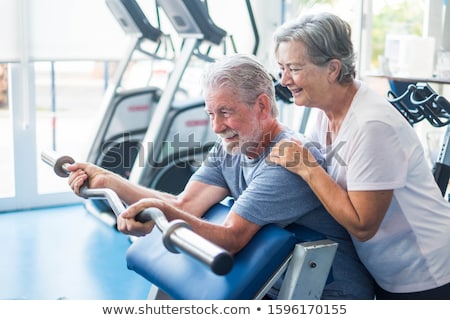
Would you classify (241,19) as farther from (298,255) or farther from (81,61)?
(298,255)

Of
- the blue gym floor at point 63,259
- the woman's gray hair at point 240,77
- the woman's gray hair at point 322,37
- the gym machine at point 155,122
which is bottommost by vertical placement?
the blue gym floor at point 63,259

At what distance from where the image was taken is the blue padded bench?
5.38ft

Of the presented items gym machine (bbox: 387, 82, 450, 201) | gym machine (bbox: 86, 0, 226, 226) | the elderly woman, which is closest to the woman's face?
the elderly woman

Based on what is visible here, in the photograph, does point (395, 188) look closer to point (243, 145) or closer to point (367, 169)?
point (367, 169)

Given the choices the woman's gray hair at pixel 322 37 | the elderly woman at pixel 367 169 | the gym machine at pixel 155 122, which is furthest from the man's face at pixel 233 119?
the gym machine at pixel 155 122

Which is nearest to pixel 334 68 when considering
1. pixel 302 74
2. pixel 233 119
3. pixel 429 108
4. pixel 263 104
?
pixel 302 74

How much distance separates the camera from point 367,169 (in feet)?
5.65

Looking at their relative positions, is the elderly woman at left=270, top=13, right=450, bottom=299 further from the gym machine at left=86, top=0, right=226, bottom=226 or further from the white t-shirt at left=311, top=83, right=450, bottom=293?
the gym machine at left=86, top=0, right=226, bottom=226

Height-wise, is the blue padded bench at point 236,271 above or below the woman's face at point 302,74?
below

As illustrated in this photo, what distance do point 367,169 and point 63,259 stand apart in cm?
247

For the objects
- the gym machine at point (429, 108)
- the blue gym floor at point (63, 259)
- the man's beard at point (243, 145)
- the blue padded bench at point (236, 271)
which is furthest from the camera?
the blue gym floor at point (63, 259)

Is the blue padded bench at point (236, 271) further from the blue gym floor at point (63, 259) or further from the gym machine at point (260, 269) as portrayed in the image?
the blue gym floor at point (63, 259)

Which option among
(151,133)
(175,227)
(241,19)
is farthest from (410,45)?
(175,227)

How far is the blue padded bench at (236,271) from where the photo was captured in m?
1.64
